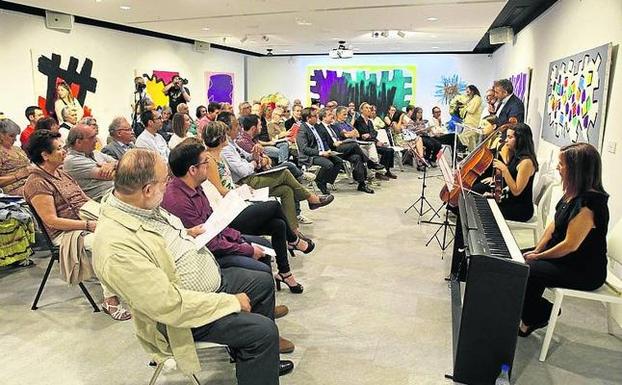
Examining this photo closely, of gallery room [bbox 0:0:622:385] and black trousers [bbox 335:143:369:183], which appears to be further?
black trousers [bbox 335:143:369:183]

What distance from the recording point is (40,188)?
2869 millimetres

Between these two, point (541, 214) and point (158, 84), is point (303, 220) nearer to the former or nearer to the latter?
point (541, 214)

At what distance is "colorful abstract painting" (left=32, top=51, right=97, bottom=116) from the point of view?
690 centimetres

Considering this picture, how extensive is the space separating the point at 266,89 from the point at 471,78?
605 centimetres

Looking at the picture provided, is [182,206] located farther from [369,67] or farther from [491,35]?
[369,67]

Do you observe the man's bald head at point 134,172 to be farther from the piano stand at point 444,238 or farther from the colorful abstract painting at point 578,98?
the colorful abstract painting at point 578,98

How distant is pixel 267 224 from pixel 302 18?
4.81 m

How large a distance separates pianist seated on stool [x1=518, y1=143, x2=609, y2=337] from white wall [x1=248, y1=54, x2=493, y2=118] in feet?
35.5

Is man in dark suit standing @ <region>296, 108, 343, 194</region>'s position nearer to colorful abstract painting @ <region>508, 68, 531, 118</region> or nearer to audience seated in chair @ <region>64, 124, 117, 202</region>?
colorful abstract painting @ <region>508, 68, 531, 118</region>

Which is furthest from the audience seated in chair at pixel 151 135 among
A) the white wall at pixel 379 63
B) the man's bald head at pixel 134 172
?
the white wall at pixel 379 63

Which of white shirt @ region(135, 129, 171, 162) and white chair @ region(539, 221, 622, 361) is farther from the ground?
white shirt @ region(135, 129, 171, 162)

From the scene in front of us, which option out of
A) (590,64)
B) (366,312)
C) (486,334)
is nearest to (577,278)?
(486,334)

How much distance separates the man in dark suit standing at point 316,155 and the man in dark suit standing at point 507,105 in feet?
7.28

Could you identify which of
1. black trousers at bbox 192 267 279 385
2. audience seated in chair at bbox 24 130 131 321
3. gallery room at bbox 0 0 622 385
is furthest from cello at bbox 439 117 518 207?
audience seated in chair at bbox 24 130 131 321
